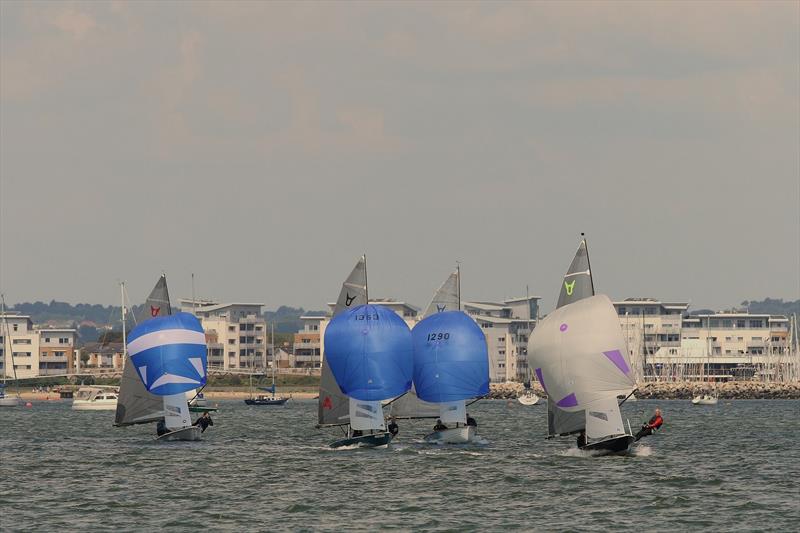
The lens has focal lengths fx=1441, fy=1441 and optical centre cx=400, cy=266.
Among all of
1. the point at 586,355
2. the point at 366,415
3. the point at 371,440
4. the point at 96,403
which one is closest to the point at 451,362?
the point at 366,415

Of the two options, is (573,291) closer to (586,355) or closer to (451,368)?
(586,355)

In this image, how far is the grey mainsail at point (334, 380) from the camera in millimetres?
74188

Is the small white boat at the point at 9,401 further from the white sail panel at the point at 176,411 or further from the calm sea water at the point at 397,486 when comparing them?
the white sail panel at the point at 176,411

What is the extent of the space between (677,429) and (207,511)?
63221mm

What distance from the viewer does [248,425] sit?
377 feet

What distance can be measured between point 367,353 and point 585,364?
38.8 ft

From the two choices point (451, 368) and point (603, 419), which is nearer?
point (603, 419)

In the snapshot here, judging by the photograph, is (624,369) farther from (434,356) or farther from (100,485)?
(100,485)

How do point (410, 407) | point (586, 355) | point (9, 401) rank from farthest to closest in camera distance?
1. point (9, 401)
2. point (410, 407)
3. point (586, 355)

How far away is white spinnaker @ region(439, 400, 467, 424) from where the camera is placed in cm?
7406

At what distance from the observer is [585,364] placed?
6144cm

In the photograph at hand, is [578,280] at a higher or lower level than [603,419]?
higher

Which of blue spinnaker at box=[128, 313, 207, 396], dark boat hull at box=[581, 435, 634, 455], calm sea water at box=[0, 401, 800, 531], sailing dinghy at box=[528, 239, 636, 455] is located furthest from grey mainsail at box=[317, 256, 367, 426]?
dark boat hull at box=[581, 435, 634, 455]

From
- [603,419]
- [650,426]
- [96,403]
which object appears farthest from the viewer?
[96,403]
